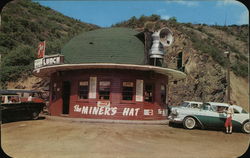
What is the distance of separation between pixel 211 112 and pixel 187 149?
7.39 meters

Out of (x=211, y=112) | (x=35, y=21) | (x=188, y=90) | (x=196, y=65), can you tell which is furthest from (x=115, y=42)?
(x=35, y=21)

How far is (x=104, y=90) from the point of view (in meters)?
17.0

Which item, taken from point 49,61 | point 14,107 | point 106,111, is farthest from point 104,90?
point 14,107

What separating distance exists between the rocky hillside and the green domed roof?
15559mm

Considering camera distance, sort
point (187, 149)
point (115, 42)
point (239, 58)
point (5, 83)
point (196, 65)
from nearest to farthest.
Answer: point (187, 149), point (115, 42), point (5, 83), point (196, 65), point (239, 58)

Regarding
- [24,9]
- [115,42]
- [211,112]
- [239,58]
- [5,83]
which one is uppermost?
[24,9]

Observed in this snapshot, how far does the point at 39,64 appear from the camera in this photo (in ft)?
63.5

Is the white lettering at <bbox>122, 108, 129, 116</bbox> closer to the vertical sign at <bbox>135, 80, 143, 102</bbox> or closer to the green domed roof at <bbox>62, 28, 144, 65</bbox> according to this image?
the vertical sign at <bbox>135, 80, 143, 102</bbox>

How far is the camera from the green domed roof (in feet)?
57.2

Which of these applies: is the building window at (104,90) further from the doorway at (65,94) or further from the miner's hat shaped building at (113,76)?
the doorway at (65,94)

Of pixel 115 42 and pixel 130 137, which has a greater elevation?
pixel 115 42

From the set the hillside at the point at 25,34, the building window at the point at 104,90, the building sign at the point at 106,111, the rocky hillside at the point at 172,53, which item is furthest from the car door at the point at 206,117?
the hillside at the point at 25,34

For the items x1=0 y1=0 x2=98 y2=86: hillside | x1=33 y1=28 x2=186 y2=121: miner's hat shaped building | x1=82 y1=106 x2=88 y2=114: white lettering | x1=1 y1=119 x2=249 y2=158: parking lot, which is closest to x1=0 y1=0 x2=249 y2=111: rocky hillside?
x1=0 y1=0 x2=98 y2=86: hillside

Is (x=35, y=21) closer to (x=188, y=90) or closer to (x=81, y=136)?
(x=188, y=90)
